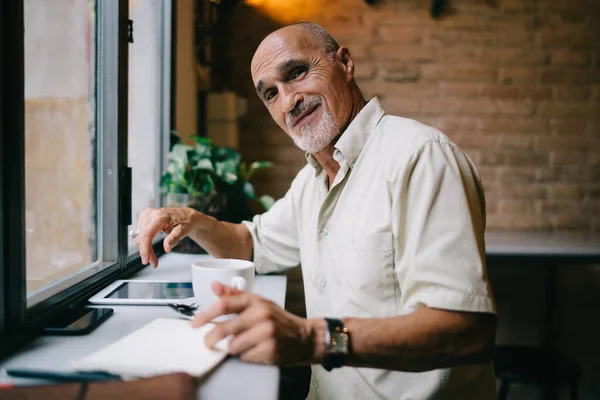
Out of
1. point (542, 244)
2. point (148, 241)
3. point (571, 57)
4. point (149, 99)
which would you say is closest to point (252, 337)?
point (148, 241)

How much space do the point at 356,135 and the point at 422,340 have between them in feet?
1.74

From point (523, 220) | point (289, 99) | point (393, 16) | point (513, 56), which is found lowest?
point (523, 220)

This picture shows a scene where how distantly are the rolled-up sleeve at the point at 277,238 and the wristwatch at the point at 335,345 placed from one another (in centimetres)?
69

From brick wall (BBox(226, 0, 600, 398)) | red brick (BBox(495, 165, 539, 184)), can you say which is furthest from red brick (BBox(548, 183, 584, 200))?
red brick (BBox(495, 165, 539, 184))

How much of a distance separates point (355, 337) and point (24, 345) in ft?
1.93

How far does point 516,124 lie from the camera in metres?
3.13

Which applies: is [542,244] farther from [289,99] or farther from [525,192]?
[289,99]

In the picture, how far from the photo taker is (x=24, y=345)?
89 centimetres

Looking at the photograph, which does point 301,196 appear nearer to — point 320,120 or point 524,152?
point 320,120

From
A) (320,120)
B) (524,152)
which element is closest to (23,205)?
(320,120)

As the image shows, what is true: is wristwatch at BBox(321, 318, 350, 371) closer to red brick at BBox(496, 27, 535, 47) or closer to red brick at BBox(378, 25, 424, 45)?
red brick at BBox(378, 25, 424, 45)

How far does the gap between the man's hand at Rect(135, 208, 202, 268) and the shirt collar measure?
1.47ft

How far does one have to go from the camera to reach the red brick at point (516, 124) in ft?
10.3

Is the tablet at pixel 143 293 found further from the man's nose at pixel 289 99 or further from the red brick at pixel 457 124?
the red brick at pixel 457 124
